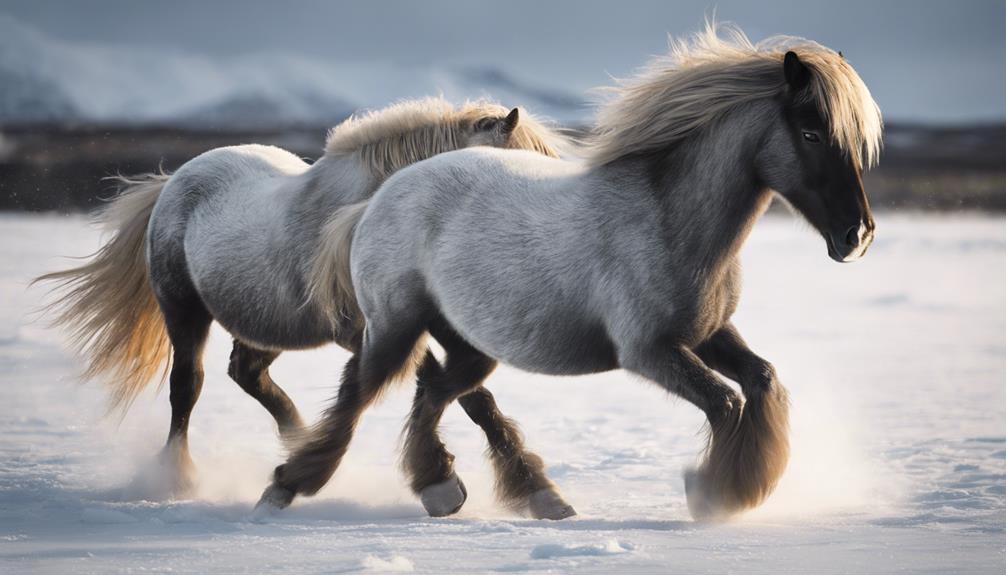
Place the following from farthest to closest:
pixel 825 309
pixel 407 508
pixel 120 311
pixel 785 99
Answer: pixel 825 309 → pixel 120 311 → pixel 407 508 → pixel 785 99

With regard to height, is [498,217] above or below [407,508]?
above

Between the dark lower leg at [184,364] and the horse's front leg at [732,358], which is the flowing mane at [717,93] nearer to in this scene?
the horse's front leg at [732,358]

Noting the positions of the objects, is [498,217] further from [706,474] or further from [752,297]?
[752,297]

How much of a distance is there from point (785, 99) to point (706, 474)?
1303mm

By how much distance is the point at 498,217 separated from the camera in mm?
4695

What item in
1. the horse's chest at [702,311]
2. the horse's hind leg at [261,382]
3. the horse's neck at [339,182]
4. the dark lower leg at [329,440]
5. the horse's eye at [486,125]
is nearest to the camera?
the horse's chest at [702,311]

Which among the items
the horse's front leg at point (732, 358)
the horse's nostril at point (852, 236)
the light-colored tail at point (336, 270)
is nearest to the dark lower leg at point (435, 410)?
the light-colored tail at point (336, 270)

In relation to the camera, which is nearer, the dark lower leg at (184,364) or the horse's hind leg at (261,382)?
the dark lower leg at (184,364)

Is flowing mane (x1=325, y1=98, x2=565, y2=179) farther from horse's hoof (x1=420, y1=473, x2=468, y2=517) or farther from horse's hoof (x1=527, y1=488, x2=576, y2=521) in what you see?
horse's hoof (x1=527, y1=488, x2=576, y2=521)

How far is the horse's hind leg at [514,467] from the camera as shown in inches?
203

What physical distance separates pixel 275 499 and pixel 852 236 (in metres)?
2.52

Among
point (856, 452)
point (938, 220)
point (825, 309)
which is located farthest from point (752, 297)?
point (938, 220)

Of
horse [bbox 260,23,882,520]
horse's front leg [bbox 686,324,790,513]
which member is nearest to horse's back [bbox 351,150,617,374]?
horse [bbox 260,23,882,520]

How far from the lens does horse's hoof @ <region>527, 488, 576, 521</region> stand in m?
5.11
